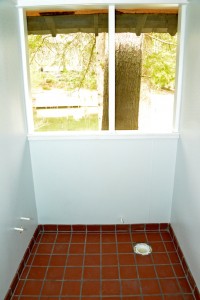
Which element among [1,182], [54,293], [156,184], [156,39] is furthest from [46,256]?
[156,39]

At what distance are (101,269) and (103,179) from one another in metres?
0.79

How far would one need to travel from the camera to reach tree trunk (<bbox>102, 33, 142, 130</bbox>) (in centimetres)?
220

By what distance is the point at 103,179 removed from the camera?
2424 millimetres

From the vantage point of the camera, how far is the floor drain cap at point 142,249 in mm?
2270

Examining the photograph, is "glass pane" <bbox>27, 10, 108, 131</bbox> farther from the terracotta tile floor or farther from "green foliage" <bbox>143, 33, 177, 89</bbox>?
the terracotta tile floor

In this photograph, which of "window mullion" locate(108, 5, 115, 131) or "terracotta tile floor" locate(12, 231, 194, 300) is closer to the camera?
"terracotta tile floor" locate(12, 231, 194, 300)

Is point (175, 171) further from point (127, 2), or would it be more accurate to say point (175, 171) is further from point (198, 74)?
point (127, 2)

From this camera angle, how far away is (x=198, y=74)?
5.86 feet

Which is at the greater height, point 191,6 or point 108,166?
point 191,6

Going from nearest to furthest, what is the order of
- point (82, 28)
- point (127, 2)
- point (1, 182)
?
point (1, 182), point (127, 2), point (82, 28)

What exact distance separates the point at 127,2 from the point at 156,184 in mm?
1613

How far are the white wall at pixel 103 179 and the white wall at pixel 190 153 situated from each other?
0.25 metres

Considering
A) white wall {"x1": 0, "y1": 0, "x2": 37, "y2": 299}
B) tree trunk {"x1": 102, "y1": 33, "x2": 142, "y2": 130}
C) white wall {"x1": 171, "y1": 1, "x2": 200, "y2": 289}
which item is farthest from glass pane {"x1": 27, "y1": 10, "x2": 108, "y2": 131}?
white wall {"x1": 171, "y1": 1, "x2": 200, "y2": 289}

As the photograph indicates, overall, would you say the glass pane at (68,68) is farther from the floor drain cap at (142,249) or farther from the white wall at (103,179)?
the floor drain cap at (142,249)
